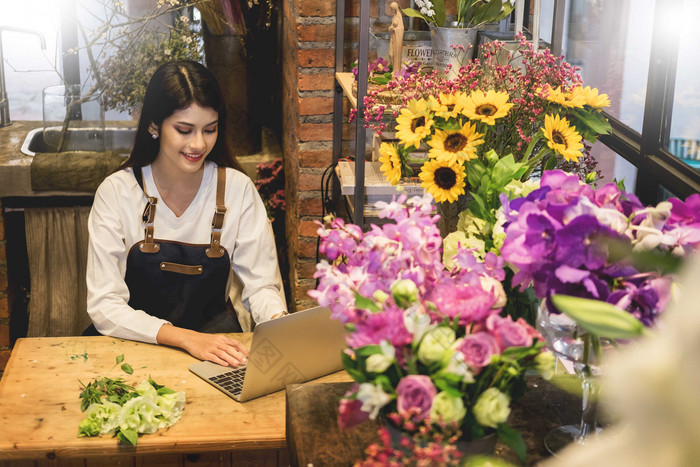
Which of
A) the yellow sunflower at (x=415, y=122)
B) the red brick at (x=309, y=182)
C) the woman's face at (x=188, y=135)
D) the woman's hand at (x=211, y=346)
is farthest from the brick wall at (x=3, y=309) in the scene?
the yellow sunflower at (x=415, y=122)

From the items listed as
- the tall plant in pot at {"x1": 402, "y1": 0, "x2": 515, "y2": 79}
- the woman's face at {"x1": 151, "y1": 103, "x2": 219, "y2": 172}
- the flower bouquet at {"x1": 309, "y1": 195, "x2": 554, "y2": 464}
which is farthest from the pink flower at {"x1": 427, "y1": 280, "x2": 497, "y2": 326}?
the woman's face at {"x1": 151, "y1": 103, "x2": 219, "y2": 172}

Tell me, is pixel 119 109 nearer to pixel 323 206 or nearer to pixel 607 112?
pixel 323 206

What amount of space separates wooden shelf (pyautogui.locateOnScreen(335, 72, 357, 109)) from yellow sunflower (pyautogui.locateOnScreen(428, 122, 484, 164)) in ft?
2.04

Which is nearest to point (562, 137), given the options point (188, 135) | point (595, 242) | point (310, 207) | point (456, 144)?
point (456, 144)

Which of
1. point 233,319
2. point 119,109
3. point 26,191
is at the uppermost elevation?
point 119,109

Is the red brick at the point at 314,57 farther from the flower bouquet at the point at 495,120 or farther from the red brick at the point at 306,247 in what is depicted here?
the flower bouquet at the point at 495,120

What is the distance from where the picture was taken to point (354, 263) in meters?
0.97

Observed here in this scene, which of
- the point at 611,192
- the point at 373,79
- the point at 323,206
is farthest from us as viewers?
the point at 323,206

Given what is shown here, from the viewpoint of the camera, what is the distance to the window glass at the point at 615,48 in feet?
5.57

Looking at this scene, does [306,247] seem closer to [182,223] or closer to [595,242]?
[182,223]

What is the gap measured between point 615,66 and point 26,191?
85.7 inches

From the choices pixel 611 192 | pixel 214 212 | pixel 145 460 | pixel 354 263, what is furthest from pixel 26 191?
pixel 611 192

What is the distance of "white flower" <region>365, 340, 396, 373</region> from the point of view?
766 mm

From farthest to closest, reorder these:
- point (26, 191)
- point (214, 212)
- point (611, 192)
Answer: point (26, 191), point (214, 212), point (611, 192)
